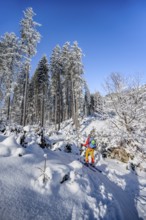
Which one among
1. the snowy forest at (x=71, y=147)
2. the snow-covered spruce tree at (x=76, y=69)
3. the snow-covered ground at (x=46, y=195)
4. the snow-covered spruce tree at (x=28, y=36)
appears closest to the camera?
the snow-covered ground at (x=46, y=195)

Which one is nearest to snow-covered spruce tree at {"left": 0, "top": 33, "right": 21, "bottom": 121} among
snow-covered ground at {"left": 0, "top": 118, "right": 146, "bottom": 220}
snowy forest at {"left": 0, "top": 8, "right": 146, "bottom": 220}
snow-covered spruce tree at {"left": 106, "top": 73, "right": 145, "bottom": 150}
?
snowy forest at {"left": 0, "top": 8, "right": 146, "bottom": 220}

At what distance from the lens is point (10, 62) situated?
22766 millimetres

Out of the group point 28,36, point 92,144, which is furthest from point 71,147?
point 28,36

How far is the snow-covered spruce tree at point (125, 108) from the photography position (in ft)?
45.1

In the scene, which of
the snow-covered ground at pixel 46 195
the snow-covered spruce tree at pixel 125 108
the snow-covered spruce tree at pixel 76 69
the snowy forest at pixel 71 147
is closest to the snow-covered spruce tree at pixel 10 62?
the snowy forest at pixel 71 147

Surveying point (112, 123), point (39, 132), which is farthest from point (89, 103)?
point (39, 132)

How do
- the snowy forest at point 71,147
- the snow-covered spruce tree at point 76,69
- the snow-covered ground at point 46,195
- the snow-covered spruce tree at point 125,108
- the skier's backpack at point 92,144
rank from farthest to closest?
1. the snow-covered spruce tree at point 76,69
2. the snow-covered spruce tree at point 125,108
3. the skier's backpack at point 92,144
4. the snowy forest at point 71,147
5. the snow-covered ground at point 46,195

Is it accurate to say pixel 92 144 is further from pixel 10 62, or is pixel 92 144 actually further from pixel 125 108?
pixel 10 62

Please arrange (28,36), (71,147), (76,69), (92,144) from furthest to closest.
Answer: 1. (76,69)
2. (28,36)
3. (71,147)
4. (92,144)

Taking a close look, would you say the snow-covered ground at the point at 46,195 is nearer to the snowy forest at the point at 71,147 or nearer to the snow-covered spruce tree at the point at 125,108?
the snowy forest at the point at 71,147

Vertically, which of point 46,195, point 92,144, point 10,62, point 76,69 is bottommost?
point 46,195

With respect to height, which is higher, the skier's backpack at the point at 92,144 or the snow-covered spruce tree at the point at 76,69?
the snow-covered spruce tree at the point at 76,69

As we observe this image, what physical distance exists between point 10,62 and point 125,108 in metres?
17.5

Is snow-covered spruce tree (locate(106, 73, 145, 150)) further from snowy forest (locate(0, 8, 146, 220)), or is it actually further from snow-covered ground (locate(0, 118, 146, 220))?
snow-covered ground (locate(0, 118, 146, 220))
